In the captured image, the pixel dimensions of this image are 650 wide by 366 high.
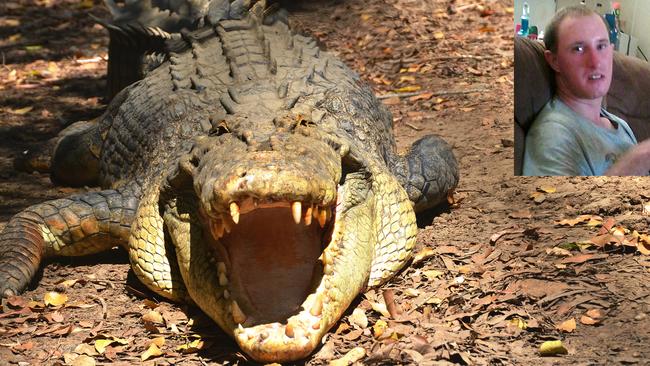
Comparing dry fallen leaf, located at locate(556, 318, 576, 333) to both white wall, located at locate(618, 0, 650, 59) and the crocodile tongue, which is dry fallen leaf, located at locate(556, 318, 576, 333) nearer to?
the crocodile tongue


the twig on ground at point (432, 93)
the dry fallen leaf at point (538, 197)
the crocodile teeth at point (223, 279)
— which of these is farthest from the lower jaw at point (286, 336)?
the twig on ground at point (432, 93)

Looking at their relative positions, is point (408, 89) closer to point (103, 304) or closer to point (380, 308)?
point (380, 308)

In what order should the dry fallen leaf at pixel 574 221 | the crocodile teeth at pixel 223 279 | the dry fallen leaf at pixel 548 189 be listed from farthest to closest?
1. the dry fallen leaf at pixel 548 189
2. the dry fallen leaf at pixel 574 221
3. the crocodile teeth at pixel 223 279

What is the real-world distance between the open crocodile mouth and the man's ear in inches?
67.6

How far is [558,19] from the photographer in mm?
4551

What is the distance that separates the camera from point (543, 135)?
4770 millimetres

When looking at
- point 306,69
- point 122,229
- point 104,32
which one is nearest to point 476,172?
point 306,69

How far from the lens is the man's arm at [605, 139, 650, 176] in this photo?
4.68 meters

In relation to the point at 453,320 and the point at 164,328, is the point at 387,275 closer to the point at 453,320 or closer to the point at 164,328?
the point at 453,320

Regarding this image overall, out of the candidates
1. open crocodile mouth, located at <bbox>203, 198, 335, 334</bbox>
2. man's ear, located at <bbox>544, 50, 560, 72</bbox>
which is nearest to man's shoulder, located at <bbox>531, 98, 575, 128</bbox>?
man's ear, located at <bbox>544, 50, 560, 72</bbox>

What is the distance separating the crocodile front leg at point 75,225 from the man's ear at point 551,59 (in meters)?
2.25

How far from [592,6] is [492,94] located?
6.91ft

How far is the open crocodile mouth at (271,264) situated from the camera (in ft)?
10.9

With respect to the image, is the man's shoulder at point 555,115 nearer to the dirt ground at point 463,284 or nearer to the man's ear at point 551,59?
the man's ear at point 551,59
